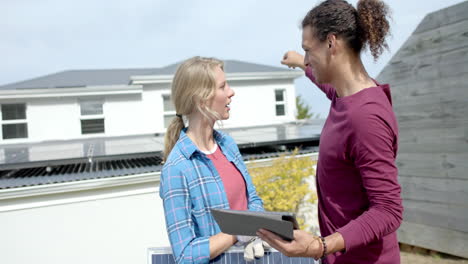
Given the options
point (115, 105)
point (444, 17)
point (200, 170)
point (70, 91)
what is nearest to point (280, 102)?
point (115, 105)

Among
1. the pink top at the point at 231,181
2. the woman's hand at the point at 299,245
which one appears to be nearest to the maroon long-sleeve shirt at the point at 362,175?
the woman's hand at the point at 299,245

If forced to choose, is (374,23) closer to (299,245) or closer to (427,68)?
(299,245)

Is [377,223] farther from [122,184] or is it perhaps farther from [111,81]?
[111,81]

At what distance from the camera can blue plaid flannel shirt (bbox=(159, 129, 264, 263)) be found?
1719mm

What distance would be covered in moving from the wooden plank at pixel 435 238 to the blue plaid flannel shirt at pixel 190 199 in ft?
14.7

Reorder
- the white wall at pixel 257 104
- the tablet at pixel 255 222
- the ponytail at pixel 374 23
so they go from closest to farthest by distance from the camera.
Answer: the tablet at pixel 255 222 < the ponytail at pixel 374 23 < the white wall at pixel 257 104

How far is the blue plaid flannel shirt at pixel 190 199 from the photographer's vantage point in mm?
1719

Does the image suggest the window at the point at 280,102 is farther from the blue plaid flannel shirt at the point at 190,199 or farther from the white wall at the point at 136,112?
the blue plaid flannel shirt at the point at 190,199

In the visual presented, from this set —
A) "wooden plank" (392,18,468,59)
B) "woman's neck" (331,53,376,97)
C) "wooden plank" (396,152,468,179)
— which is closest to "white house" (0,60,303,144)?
"wooden plank" (392,18,468,59)

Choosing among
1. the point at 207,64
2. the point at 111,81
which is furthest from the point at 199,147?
the point at 111,81

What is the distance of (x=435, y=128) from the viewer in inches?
207

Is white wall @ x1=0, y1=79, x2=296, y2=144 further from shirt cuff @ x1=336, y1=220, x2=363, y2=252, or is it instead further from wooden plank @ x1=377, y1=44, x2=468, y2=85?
shirt cuff @ x1=336, y1=220, x2=363, y2=252

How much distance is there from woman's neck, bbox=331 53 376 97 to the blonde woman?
0.74 meters

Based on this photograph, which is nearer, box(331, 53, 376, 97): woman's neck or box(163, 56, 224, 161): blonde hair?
box(331, 53, 376, 97): woman's neck
